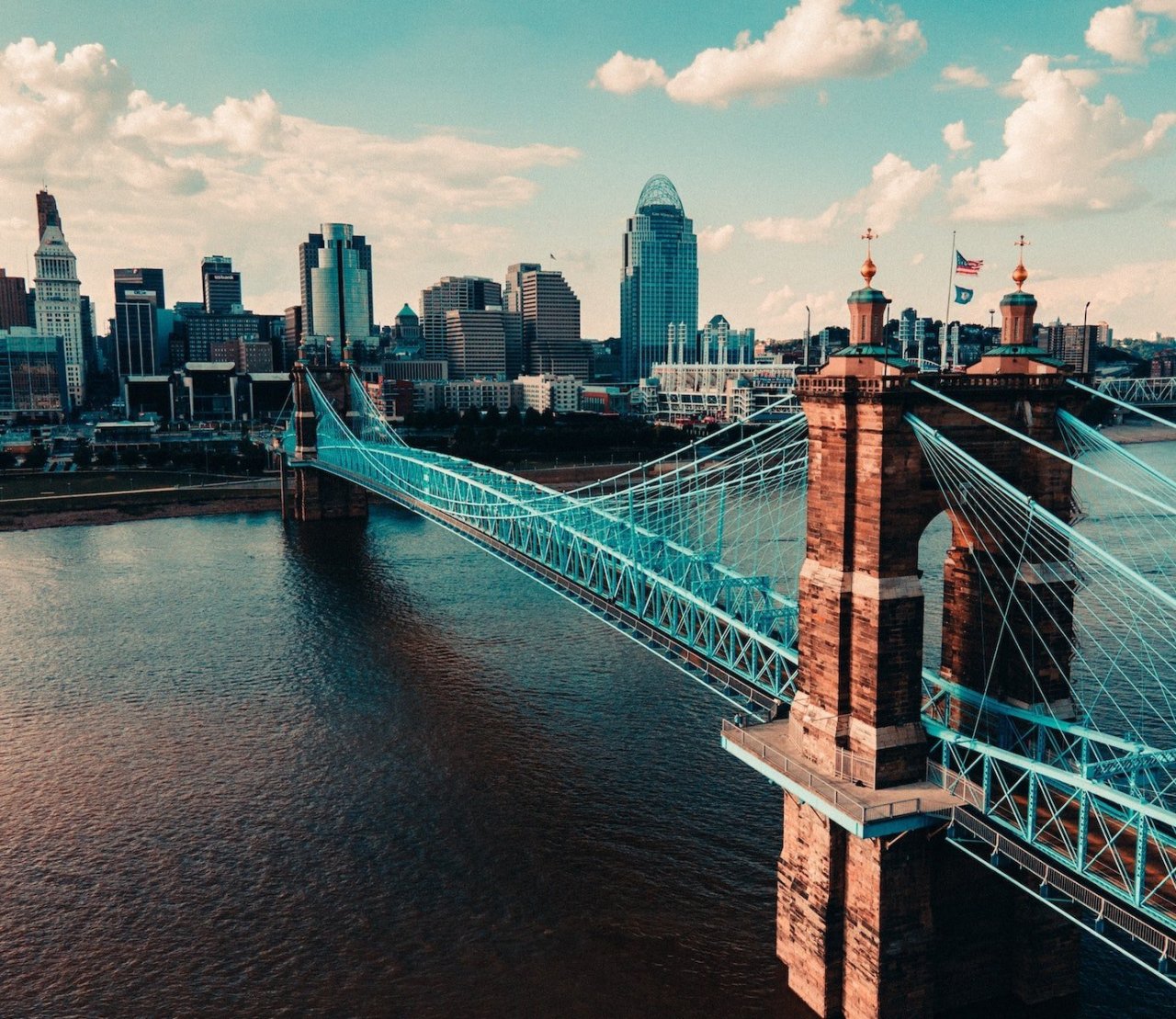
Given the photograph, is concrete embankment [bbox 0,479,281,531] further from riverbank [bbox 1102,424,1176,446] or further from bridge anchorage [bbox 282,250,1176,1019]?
riverbank [bbox 1102,424,1176,446]

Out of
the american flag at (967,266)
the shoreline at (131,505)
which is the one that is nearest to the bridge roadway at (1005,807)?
the american flag at (967,266)

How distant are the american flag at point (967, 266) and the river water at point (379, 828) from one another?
19498 mm

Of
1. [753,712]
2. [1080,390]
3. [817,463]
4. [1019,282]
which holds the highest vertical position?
[1019,282]

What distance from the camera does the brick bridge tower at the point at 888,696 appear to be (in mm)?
25312

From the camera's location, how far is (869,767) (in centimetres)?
2589

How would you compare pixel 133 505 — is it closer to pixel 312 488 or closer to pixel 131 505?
pixel 131 505

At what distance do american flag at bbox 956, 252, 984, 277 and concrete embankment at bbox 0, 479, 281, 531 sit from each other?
87615mm

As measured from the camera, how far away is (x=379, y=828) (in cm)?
3684

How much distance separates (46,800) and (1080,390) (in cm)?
3741

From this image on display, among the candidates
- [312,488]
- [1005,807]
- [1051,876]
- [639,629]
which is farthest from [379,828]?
[312,488]

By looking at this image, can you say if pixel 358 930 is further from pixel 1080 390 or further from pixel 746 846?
pixel 1080 390

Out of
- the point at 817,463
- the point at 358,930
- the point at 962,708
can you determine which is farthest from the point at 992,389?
the point at 358,930

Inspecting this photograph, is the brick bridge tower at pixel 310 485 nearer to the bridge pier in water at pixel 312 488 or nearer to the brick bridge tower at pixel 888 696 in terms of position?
the bridge pier in water at pixel 312 488

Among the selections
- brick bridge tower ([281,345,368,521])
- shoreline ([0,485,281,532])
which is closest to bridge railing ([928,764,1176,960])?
brick bridge tower ([281,345,368,521])
